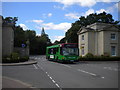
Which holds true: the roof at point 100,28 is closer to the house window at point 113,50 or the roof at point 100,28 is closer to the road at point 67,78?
the house window at point 113,50

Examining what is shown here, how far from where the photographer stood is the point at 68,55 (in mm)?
26781

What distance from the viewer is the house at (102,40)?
39.2 meters

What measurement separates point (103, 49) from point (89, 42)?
358 cm

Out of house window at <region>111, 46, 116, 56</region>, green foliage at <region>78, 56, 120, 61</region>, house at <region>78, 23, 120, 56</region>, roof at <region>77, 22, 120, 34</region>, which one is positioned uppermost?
roof at <region>77, 22, 120, 34</region>

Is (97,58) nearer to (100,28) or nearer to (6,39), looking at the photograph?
(100,28)

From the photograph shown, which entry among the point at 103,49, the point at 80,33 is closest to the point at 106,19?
the point at 80,33

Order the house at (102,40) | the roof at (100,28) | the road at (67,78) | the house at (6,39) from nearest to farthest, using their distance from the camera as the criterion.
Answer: the road at (67,78)
the house at (6,39)
the house at (102,40)
the roof at (100,28)

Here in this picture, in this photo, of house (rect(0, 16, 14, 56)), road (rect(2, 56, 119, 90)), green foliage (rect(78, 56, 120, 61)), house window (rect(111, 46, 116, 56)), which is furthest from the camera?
house window (rect(111, 46, 116, 56))

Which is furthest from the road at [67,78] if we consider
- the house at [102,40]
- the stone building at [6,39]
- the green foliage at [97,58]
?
the house at [102,40]

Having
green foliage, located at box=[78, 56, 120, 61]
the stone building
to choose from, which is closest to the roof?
green foliage, located at box=[78, 56, 120, 61]

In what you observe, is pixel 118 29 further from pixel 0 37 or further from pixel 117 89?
pixel 117 89

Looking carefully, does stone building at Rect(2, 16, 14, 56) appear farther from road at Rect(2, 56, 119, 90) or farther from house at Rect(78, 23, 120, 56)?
road at Rect(2, 56, 119, 90)

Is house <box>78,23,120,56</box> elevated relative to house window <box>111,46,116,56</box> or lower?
elevated

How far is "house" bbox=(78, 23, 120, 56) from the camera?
3922 cm
